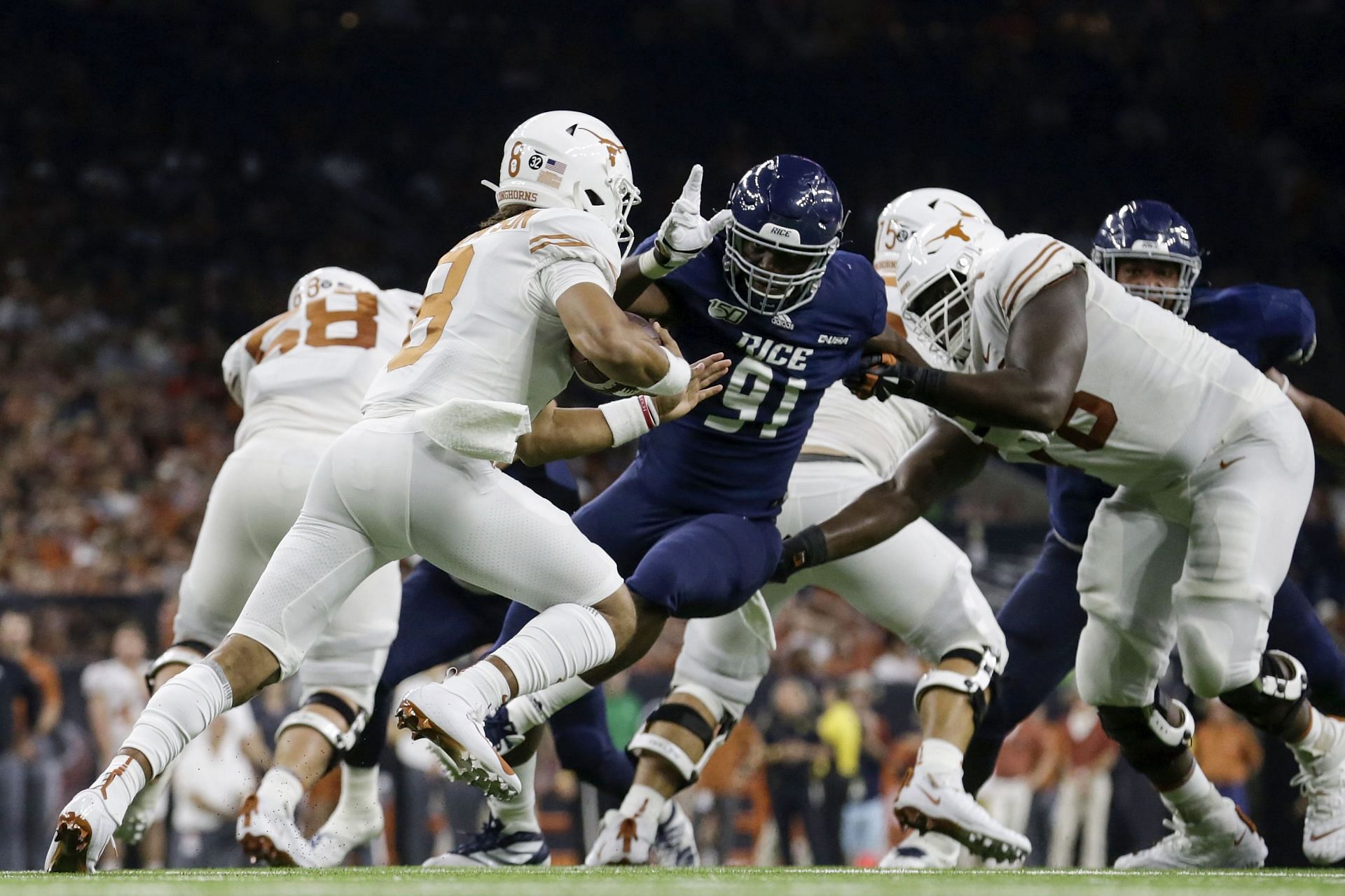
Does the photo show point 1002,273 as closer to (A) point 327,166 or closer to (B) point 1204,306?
(B) point 1204,306

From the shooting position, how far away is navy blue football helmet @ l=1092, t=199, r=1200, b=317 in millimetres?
5203

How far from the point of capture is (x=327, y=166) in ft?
49.7

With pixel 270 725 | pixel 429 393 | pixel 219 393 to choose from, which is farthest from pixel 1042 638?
pixel 219 393

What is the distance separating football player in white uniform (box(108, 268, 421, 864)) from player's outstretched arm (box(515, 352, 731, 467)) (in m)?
1.37

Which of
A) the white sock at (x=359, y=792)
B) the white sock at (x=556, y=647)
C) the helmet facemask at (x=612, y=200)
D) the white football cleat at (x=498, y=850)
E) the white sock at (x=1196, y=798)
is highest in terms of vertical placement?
the helmet facemask at (x=612, y=200)

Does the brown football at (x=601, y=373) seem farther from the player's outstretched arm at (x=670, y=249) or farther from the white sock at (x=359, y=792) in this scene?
the white sock at (x=359, y=792)

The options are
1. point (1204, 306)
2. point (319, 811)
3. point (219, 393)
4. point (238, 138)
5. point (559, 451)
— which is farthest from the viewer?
point (238, 138)

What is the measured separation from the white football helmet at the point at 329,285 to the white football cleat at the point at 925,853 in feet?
9.15

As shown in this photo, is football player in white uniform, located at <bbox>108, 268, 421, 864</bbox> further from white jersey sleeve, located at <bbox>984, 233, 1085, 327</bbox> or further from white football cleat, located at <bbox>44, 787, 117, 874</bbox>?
white jersey sleeve, located at <bbox>984, 233, 1085, 327</bbox>

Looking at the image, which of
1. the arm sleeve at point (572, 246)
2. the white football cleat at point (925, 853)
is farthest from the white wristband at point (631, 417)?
the white football cleat at point (925, 853)

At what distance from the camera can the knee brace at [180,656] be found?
5.57 meters

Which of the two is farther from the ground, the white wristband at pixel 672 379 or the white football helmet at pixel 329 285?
the white football helmet at pixel 329 285

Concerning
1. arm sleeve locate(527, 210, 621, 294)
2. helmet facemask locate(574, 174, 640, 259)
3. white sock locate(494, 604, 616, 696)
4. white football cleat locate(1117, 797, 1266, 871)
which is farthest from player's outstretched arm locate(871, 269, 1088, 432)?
white football cleat locate(1117, 797, 1266, 871)

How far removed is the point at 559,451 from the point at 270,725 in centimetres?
493
